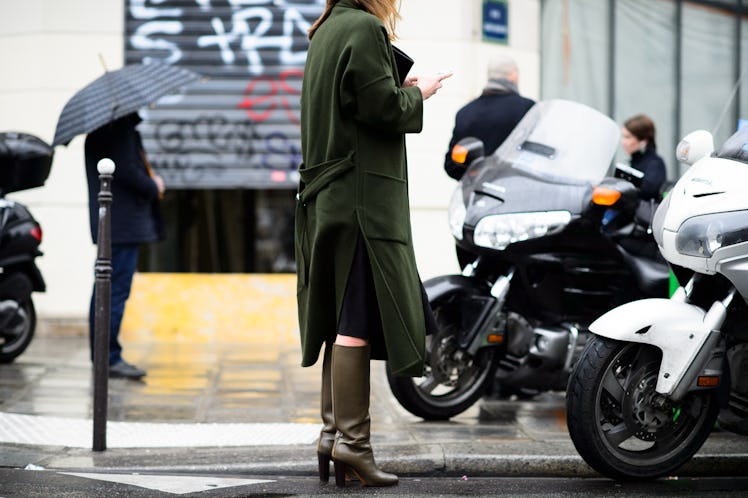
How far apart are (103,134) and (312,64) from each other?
326 centimetres

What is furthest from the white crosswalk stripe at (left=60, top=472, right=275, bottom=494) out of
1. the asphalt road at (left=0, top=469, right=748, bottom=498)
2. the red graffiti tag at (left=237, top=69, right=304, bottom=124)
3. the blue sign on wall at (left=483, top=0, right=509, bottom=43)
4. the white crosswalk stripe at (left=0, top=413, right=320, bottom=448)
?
the blue sign on wall at (left=483, top=0, right=509, bottom=43)

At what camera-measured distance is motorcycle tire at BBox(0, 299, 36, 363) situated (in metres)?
7.82

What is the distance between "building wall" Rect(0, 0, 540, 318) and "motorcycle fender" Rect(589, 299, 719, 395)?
5.70m

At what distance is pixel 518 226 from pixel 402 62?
137 cm

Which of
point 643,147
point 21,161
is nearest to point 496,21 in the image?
point 643,147

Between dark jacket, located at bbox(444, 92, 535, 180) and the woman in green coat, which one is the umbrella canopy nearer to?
dark jacket, located at bbox(444, 92, 535, 180)

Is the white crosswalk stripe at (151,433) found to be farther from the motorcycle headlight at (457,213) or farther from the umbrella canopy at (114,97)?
the umbrella canopy at (114,97)

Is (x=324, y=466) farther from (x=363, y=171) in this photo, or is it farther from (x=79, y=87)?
(x=79, y=87)

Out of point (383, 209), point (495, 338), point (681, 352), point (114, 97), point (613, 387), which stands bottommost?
point (495, 338)

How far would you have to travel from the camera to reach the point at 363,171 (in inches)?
163

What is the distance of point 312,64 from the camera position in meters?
4.29

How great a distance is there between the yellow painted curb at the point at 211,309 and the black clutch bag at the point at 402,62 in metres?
5.61

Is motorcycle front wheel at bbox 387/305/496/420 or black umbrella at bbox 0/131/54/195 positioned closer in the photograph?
motorcycle front wheel at bbox 387/305/496/420

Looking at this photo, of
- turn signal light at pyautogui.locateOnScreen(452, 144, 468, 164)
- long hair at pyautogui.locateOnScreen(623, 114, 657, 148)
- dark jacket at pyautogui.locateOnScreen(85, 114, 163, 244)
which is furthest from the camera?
long hair at pyautogui.locateOnScreen(623, 114, 657, 148)
